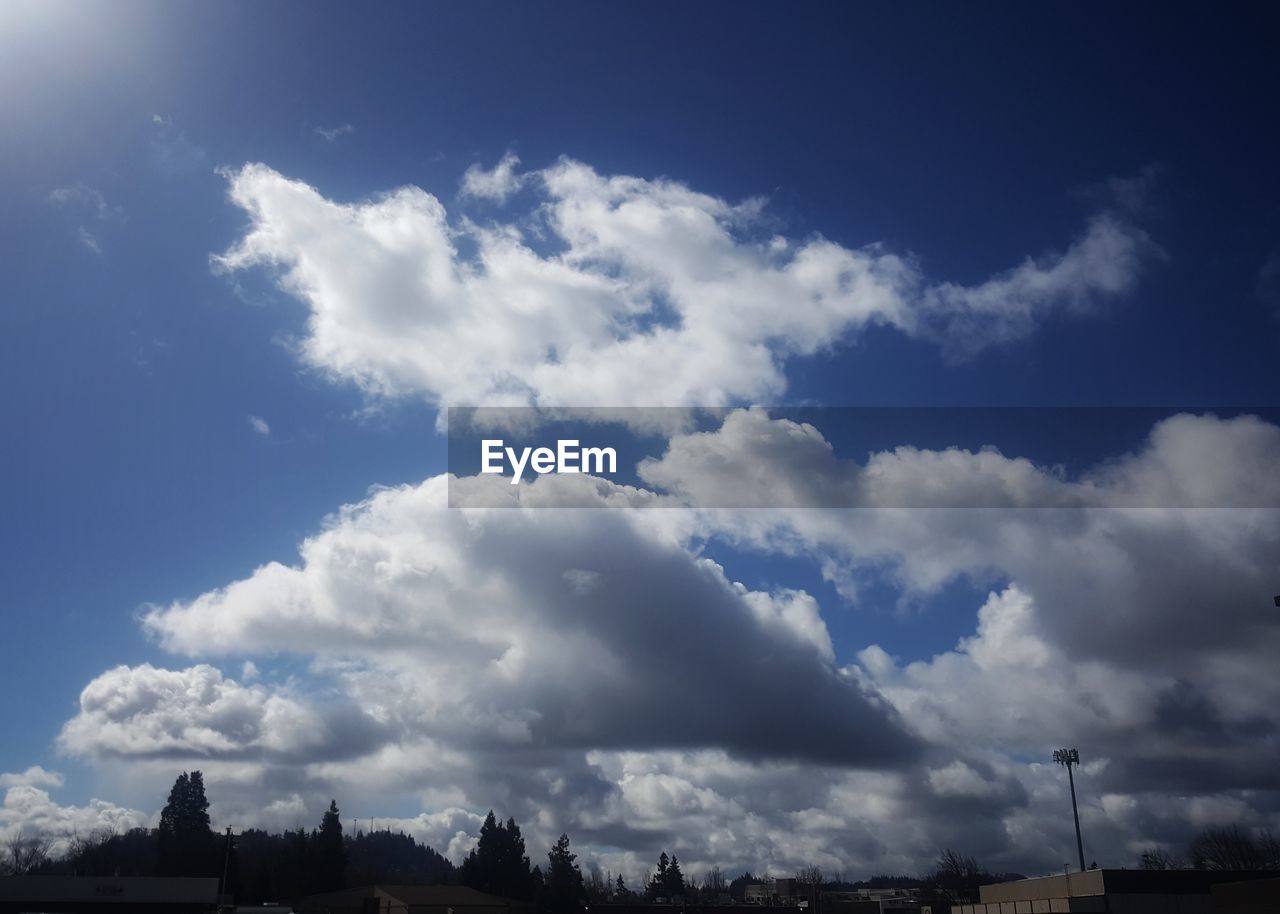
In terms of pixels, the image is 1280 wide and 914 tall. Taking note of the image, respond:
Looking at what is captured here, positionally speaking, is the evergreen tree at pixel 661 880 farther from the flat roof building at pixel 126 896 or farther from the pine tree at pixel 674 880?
the flat roof building at pixel 126 896

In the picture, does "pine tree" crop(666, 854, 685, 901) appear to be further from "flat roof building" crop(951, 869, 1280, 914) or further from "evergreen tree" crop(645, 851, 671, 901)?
"flat roof building" crop(951, 869, 1280, 914)

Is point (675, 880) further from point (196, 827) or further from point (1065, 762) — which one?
point (1065, 762)

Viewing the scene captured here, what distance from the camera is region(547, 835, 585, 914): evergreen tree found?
148 metres

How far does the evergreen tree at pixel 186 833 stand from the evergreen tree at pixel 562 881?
1874 inches

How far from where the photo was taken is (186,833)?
5595 inches

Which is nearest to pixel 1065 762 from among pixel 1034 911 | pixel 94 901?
pixel 1034 911

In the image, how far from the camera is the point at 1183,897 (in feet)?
209

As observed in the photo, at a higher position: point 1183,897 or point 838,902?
point 1183,897

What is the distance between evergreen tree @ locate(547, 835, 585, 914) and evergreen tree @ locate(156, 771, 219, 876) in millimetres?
47612

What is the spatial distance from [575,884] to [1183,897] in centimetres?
11548

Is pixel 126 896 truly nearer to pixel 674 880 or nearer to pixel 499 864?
pixel 499 864

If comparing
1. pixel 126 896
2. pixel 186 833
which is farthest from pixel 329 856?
pixel 126 896

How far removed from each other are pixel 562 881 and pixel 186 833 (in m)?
57.4

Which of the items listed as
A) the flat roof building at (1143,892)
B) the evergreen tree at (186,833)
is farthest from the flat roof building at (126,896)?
the flat roof building at (1143,892)
